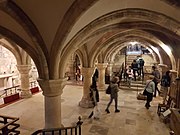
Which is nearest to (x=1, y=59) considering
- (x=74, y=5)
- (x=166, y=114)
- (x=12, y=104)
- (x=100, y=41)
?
(x=12, y=104)

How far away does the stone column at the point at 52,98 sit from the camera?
3.74 m

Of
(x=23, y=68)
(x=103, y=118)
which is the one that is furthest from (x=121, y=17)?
(x=23, y=68)

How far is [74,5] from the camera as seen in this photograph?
2738mm

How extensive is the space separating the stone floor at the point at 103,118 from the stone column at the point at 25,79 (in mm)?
476

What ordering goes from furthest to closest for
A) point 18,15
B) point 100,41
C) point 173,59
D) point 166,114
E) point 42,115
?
point 100,41 → point 173,59 → point 42,115 → point 166,114 → point 18,15

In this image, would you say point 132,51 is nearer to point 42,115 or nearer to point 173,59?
point 173,59

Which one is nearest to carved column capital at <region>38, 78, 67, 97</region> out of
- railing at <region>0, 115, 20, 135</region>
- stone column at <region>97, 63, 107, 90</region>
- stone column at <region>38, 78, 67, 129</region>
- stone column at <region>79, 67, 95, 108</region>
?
stone column at <region>38, 78, 67, 129</region>

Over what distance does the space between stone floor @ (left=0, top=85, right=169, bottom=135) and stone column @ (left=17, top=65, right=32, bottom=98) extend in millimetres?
476

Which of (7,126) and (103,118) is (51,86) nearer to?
(7,126)

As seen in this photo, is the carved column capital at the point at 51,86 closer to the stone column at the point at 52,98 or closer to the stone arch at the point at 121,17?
the stone column at the point at 52,98

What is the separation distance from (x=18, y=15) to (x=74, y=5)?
3.59ft

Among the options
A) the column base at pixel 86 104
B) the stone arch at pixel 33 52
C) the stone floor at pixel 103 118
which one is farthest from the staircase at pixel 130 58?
the stone arch at pixel 33 52

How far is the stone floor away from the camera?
464 centimetres

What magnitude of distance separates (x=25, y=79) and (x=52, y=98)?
4634mm
